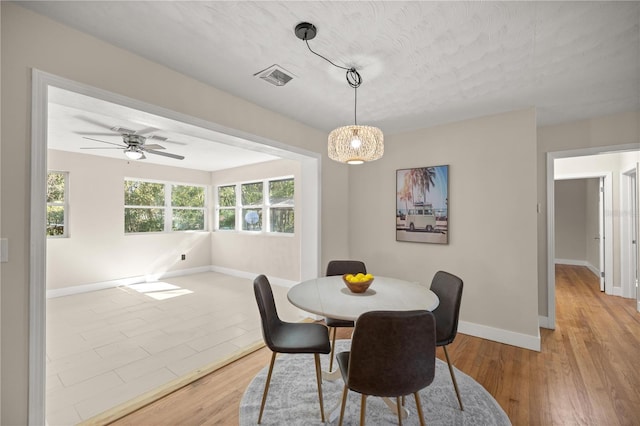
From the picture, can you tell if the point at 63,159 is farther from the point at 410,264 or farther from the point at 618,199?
the point at 618,199

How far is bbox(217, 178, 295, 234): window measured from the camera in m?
5.37

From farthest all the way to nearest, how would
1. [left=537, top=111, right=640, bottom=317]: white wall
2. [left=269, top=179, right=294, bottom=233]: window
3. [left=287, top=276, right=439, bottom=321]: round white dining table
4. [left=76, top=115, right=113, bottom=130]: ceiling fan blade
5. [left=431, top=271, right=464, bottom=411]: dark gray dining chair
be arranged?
[left=269, top=179, right=294, bottom=233]: window, [left=76, top=115, right=113, bottom=130]: ceiling fan blade, [left=537, top=111, right=640, bottom=317]: white wall, [left=431, top=271, right=464, bottom=411]: dark gray dining chair, [left=287, top=276, right=439, bottom=321]: round white dining table

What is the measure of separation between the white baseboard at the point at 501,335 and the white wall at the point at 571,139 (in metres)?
0.79

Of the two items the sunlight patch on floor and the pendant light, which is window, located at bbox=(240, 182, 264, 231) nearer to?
the sunlight patch on floor

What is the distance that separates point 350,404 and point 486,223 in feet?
7.65

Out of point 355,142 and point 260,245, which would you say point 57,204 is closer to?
point 260,245

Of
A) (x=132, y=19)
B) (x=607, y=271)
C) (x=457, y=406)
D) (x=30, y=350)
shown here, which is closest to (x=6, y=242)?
(x=30, y=350)

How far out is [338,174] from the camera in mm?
3943

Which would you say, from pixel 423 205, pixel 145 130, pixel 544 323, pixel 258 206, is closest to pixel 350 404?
pixel 423 205

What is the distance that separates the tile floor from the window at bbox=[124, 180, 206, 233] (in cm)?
139

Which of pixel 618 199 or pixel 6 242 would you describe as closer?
pixel 6 242

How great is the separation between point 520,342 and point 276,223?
4139 millimetres

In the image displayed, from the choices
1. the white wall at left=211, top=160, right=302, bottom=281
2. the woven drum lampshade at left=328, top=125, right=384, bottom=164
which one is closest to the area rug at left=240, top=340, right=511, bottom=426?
the woven drum lampshade at left=328, top=125, right=384, bottom=164

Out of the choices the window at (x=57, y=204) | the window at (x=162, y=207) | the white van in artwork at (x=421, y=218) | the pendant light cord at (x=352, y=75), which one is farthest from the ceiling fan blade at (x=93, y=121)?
the white van in artwork at (x=421, y=218)
